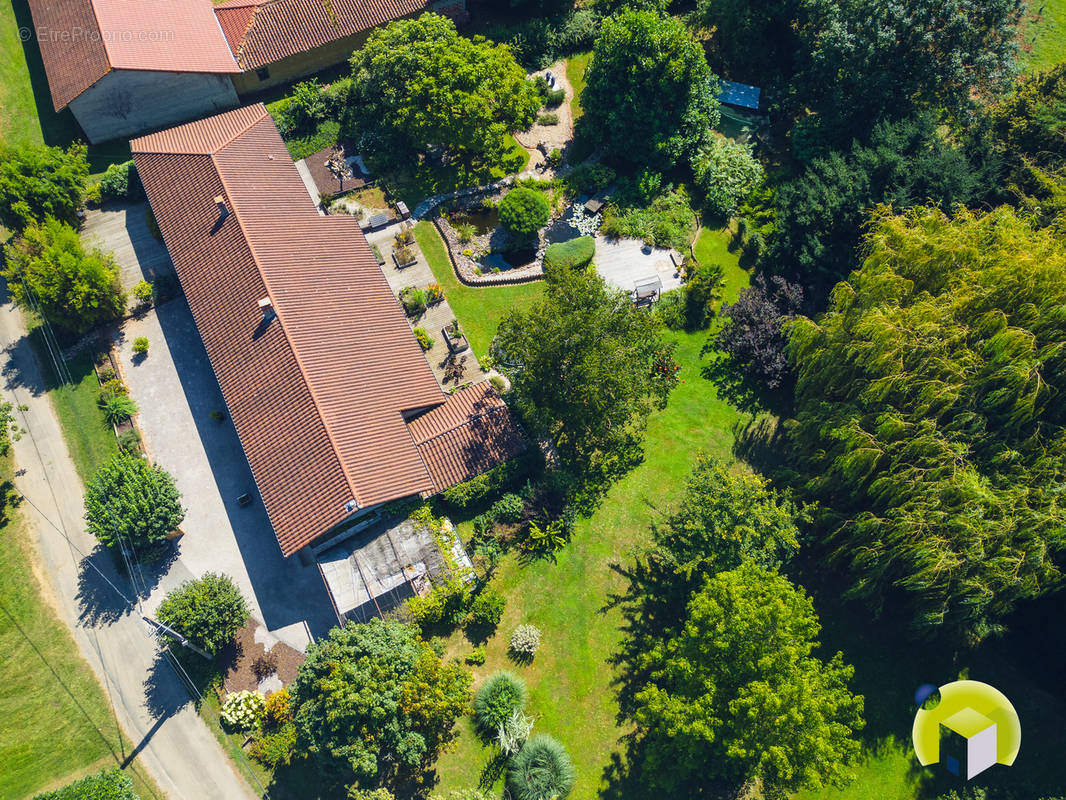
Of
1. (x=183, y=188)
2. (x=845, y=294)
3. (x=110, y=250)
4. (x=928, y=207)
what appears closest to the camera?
(x=845, y=294)

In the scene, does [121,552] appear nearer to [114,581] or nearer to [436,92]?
[114,581]

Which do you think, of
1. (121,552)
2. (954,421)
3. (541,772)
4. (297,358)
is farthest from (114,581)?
(954,421)

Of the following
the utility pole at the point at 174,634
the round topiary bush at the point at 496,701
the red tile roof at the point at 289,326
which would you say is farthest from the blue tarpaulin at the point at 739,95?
the utility pole at the point at 174,634

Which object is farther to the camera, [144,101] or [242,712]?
[144,101]

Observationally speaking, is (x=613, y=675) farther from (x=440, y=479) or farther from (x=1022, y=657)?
(x=1022, y=657)

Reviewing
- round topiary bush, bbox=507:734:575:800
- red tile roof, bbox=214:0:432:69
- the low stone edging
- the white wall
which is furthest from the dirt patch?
red tile roof, bbox=214:0:432:69

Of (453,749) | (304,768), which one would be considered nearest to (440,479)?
(453,749)
